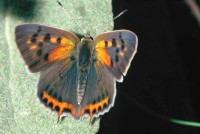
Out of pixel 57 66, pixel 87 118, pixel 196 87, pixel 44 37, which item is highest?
pixel 44 37

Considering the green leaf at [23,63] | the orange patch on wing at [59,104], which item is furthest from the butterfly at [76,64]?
the green leaf at [23,63]

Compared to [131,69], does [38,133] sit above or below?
above

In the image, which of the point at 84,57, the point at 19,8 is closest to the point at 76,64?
the point at 84,57

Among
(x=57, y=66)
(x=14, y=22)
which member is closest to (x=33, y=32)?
(x=57, y=66)

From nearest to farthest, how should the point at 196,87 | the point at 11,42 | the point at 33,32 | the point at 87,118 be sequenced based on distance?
the point at 33,32
the point at 87,118
the point at 11,42
the point at 196,87

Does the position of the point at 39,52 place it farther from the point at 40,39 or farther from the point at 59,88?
the point at 59,88

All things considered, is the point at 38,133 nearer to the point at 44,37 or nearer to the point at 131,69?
the point at 44,37
